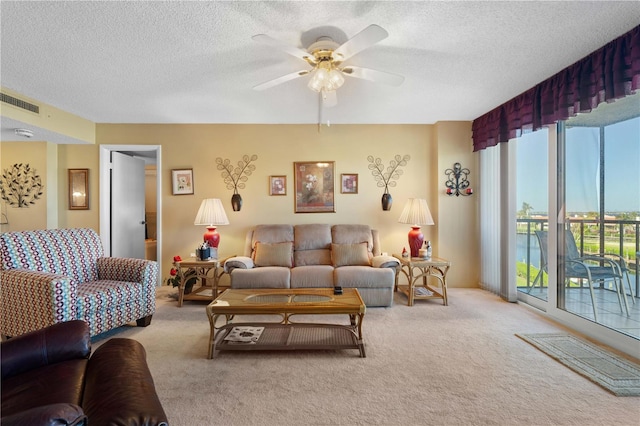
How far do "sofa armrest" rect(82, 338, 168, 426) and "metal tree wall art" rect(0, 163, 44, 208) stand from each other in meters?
4.27

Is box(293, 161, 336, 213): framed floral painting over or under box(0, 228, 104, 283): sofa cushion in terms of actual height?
over

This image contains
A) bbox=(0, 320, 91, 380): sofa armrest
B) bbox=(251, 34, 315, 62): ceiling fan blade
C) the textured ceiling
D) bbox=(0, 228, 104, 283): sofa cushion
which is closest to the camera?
bbox=(0, 320, 91, 380): sofa armrest

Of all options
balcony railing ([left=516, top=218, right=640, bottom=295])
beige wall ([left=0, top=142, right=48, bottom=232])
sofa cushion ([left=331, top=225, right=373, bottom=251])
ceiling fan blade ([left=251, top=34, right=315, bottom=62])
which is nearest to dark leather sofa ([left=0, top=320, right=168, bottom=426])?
ceiling fan blade ([left=251, top=34, right=315, bottom=62])

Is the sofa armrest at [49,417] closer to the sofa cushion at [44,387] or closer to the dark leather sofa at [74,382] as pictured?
the dark leather sofa at [74,382]

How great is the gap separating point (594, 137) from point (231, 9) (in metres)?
3.30

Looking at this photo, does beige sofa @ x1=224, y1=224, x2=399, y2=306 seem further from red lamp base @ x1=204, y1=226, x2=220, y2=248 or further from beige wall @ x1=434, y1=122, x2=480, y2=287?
beige wall @ x1=434, y1=122, x2=480, y2=287

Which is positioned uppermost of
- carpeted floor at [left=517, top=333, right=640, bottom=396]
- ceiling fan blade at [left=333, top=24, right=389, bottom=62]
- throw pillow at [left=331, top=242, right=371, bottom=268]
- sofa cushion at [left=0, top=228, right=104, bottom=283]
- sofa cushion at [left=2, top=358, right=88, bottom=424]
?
ceiling fan blade at [left=333, top=24, right=389, bottom=62]

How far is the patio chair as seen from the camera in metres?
2.62

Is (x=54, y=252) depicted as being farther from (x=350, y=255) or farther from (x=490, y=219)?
(x=490, y=219)

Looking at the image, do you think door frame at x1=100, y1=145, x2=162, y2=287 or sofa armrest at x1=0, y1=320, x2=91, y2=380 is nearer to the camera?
sofa armrest at x1=0, y1=320, x2=91, y2=380

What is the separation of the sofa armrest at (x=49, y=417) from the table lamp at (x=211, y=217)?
3.27m

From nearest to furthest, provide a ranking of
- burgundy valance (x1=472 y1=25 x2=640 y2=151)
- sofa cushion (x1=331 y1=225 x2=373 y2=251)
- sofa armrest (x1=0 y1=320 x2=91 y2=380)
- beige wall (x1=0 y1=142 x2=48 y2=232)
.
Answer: sofa armrest (x1=0 y1=320 x2=91 y2=380)
burgundy valance (x1=472 y1=25 x2=640 y2=151)
sofa cushion (x1=331 y1=225 x2=373 y2=251)
beige wall (x1=0 y1=142 x2=48 y2=232)

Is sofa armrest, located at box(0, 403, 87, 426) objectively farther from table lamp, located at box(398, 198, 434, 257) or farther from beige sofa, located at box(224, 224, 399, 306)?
table lamp, located at box(398, 198, 434, 257)

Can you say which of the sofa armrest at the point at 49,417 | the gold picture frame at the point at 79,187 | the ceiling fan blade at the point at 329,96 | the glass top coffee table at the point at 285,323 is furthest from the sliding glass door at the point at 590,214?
the gold picture frame at the point at 79,187
